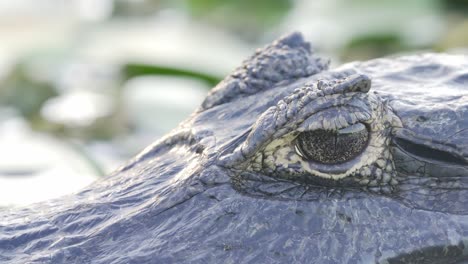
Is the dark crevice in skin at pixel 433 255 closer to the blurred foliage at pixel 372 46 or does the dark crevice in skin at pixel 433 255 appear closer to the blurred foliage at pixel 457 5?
the blurred foliage at pixel 372 46

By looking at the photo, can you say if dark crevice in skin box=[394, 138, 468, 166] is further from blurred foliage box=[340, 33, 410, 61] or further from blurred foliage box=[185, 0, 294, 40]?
blurred foliage box=[185, 0, 294, 40]

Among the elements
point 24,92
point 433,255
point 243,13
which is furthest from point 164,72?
point 433,255

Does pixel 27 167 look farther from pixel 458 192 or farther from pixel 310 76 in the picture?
pixel 458 192

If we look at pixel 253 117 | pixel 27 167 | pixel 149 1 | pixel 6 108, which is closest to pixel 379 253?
pixel 253 117

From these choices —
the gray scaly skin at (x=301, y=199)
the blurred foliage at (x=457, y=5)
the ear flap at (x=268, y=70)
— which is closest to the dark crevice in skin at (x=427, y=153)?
the gray scaly skin at (x=301, y=199)

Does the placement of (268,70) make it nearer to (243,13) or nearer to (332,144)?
(332,144)

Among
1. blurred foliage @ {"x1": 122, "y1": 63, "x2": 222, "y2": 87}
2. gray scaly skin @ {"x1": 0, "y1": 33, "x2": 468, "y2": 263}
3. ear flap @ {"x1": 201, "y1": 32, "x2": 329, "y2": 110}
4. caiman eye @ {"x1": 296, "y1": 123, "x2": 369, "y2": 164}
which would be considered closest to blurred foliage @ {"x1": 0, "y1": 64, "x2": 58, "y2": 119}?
blurred foliage @ {"x1": 122, "y1": 63, "x2": 222, "y2": 87}
